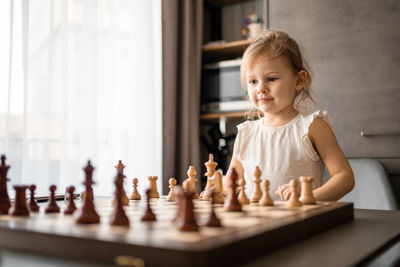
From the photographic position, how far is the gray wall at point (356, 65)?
7.70 ft

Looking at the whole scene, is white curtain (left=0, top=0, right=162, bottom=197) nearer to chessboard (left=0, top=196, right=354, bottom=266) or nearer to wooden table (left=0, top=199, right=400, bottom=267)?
chessboard (left=0, top=196, right=354, bottom=266)

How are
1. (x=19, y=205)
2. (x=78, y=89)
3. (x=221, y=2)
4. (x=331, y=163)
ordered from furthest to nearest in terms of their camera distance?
(x=221, y=2)
(x=78, y=89)
(x=331, y=163)
(x=19, y=205)

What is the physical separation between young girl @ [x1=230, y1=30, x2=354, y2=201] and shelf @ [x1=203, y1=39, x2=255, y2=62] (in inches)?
49.2

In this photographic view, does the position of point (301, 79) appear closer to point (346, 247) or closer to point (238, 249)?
point (346, 247)

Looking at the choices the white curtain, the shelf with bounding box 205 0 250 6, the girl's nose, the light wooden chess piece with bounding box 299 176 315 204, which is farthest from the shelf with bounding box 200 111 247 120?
the light wooden chess piece with bounding box 299 176 315 204

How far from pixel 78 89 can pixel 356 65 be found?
5.22ft

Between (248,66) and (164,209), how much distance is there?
2.65 ft

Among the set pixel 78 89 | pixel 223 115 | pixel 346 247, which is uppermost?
pixel 78 89

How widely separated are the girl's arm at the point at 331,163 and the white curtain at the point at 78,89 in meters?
1.30

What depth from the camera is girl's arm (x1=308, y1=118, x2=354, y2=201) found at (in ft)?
4.40

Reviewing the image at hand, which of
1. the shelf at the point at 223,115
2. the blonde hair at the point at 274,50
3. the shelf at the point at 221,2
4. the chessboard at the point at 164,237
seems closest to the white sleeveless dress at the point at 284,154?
the blonde hair at the point at 274,50

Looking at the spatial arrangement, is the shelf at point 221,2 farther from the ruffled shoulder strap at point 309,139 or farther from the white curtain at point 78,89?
the ruffled shoulder strap at point 309,139

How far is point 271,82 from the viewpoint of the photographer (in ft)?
5.23

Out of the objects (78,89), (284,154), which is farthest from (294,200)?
(78,89)
